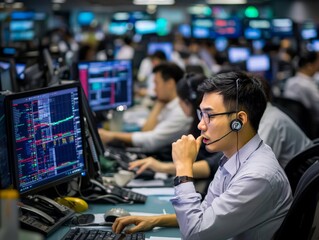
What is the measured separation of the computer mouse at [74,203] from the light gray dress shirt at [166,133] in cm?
170

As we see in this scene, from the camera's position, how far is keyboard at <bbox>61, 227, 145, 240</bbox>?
2.28 m

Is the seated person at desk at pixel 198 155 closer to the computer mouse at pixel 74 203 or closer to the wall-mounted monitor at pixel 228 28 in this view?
the computer mouse at pixel 74 203

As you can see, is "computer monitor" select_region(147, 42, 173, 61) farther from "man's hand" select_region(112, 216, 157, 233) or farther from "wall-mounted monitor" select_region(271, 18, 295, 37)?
"man's hand" select_region(112, 216, 157, 233)

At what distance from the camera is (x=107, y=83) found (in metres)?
4.68

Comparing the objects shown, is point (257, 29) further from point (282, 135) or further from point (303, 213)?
point (303, 213)

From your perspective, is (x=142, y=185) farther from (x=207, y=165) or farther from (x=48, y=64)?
(x=48, y=64)

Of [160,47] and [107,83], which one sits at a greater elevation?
[107,83]

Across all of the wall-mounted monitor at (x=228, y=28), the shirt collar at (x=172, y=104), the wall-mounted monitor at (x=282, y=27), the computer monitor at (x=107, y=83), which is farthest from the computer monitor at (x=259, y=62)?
the shirt collar at (x=172, y=104)

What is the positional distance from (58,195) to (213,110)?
992 mm

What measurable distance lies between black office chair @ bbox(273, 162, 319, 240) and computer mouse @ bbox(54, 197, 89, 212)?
101 centimetres

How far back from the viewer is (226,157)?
239cm

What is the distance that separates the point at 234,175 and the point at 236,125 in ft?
0.65

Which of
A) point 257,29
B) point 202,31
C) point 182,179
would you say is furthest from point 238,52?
point 182,179

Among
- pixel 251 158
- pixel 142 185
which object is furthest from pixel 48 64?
pixel 251 158
